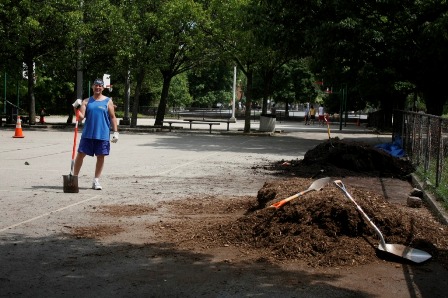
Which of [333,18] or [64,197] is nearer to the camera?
[64,197]

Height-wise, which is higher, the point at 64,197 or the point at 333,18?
the point at 333,18

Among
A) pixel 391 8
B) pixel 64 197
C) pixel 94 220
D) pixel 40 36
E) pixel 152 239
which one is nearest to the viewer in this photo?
pixel 152 239

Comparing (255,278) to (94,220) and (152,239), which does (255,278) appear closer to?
(152,239)

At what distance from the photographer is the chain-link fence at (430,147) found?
33.8 feet

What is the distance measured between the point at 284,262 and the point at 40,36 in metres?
27.9

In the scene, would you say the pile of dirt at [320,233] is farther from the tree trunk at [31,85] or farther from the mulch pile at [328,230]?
the tree trunk at [31,85]

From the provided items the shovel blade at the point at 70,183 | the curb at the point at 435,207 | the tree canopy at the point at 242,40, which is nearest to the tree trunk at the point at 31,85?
the tree canopy at the point at 242,40

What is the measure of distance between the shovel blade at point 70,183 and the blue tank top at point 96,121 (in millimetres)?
859

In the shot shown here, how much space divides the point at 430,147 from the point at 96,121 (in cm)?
659

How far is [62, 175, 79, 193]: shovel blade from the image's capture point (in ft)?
31.9

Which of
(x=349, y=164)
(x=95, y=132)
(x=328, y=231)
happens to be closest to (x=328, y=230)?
(x=328, y=231)

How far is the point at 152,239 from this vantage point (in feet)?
21.9

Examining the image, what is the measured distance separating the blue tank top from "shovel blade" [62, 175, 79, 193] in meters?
0.86

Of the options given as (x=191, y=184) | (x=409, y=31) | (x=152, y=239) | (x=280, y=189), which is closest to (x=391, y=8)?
(x=409, y=31)
